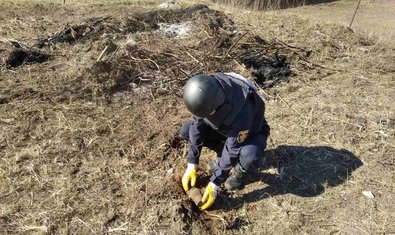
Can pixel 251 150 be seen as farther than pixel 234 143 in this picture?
→ Yes

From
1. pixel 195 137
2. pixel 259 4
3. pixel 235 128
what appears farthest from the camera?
pixel 259 4

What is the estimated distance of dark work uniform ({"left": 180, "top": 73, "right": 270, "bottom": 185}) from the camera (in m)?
2.70

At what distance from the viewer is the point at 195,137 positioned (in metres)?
3.01

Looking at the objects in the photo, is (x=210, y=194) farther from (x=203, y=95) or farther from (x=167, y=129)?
(x=167, y=129)

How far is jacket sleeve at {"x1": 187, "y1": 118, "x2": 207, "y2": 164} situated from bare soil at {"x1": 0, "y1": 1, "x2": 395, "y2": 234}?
24 centimetres

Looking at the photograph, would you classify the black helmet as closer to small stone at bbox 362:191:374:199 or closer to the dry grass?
small stone at bbox 362:191:374:199

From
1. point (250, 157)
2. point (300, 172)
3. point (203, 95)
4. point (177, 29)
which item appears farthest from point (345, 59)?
point (203, 95)

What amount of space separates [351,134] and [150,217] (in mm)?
2256

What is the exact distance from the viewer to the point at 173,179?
10.4 feet

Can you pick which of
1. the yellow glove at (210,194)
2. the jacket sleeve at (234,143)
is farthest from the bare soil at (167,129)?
the jacket sleeve at (234,143)

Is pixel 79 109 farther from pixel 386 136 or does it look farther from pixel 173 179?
pixel 386 136

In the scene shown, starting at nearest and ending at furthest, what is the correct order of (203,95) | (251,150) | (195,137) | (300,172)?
1. (203,95)
2. (251,150)
3. (195,137)
4. (300,172)

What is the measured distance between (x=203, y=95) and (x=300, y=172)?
146cm

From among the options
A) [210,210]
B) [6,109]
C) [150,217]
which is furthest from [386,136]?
[6,109]
